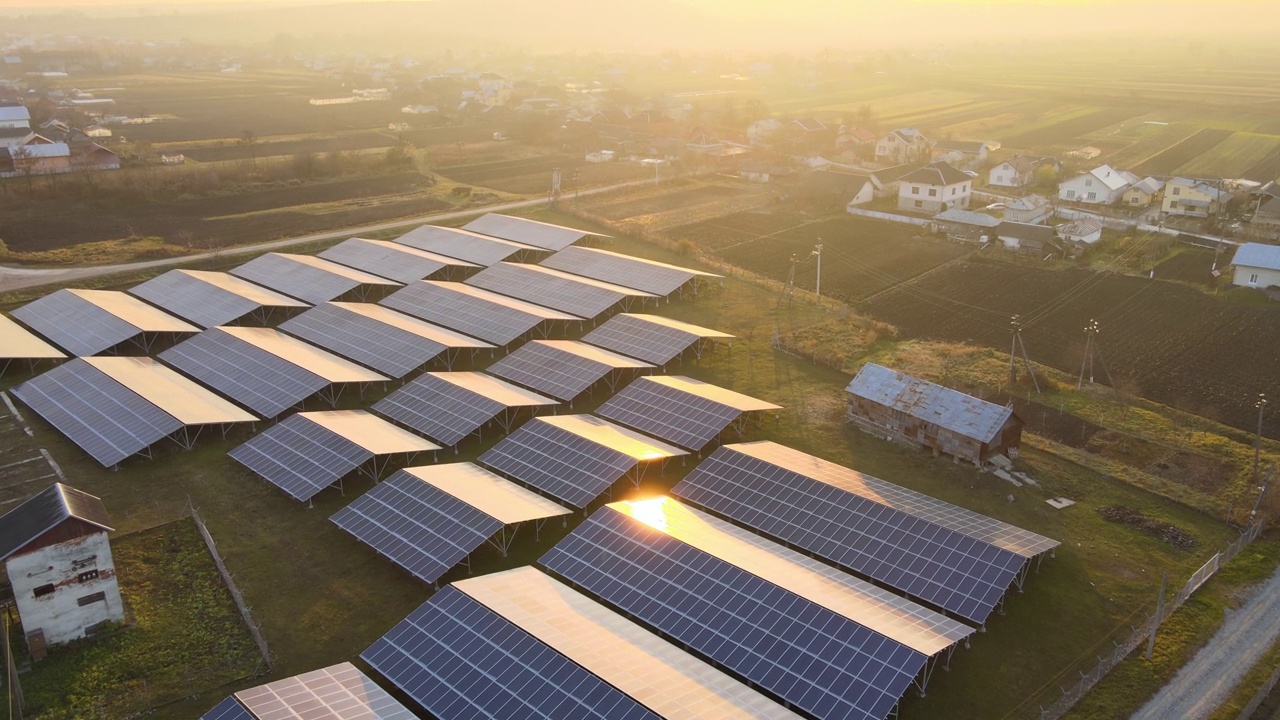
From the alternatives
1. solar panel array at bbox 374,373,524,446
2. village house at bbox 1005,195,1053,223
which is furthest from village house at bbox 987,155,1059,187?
solar panel array at bbox 374,373,524,446

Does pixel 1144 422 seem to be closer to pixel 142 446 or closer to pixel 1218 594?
pixel 1218 594

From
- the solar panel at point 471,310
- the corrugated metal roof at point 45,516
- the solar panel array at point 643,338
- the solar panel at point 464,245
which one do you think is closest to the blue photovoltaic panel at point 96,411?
the corrugated metal roof at point 45,516

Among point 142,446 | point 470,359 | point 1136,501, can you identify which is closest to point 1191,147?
point 1136,501

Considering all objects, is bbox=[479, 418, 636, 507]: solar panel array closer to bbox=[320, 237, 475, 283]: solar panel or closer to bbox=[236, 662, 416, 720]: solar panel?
bbox=[236, 662, 416, 720]: solar panel

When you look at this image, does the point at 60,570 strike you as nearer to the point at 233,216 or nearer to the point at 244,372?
the point at 244,372

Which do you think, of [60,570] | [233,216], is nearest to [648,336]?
[60,570]

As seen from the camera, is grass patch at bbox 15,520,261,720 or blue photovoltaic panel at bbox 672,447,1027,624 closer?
grass patch at bbox 15,520,261,720

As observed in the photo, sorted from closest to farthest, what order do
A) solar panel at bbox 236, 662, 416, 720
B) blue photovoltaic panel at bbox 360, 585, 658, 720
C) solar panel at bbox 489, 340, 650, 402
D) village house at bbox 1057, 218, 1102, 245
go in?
solar panel at bbox 236, 662, 416, 720 → blue photovoltaic panel at bbox 360, 585, 658, 720 → solar panel at bbox 489, 340, 650, 402 → village house at bbox 1057, 218, 1102, 245
